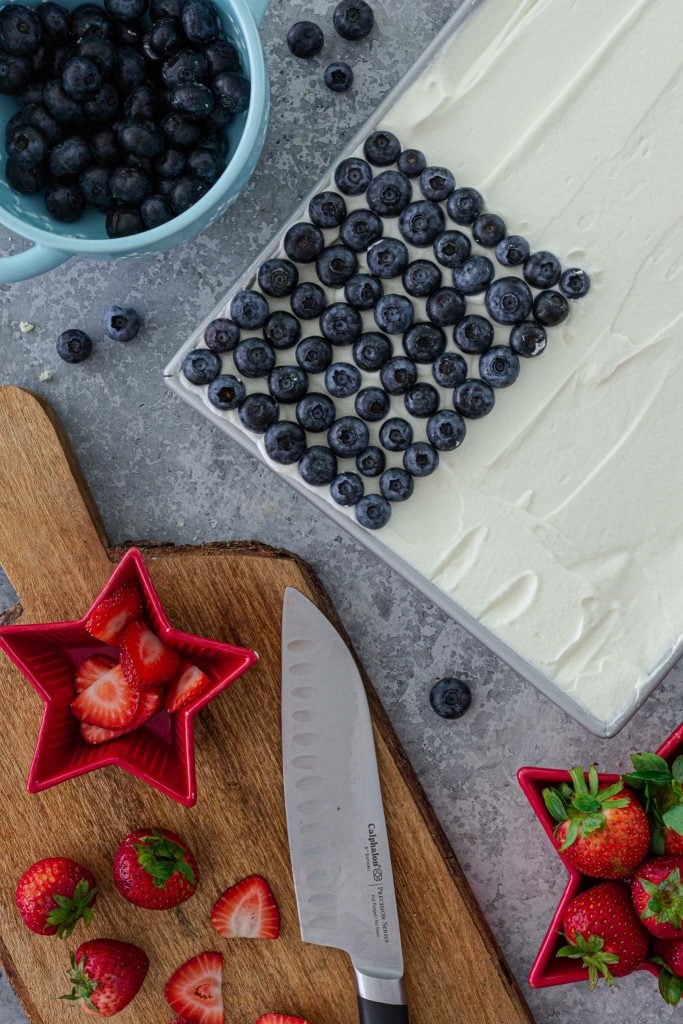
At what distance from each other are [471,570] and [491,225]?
0.49m

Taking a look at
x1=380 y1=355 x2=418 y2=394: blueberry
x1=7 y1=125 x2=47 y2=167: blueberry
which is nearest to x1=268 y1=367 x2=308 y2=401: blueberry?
x1=380 y1=355 x2=418 y2=394: blueberry

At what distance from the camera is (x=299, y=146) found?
4.70 feet

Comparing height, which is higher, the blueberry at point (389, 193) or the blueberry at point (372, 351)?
the blueberry at point (389, 193)

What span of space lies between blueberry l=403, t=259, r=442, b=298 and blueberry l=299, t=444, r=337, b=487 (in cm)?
26

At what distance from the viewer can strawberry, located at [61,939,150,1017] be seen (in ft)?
4.21

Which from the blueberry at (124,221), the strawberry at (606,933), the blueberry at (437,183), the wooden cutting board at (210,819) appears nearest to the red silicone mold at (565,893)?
the strawberry at (606,933)

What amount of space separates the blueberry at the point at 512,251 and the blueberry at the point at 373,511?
38 centimetres

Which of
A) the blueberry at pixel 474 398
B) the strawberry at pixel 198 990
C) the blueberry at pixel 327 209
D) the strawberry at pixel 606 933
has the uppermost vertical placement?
the blueberry at pixel 327 209

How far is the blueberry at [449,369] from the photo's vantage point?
124cm

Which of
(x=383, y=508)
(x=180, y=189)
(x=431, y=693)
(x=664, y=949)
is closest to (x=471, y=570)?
(x=383, y=508)

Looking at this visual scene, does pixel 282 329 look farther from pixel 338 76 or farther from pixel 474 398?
pixel 338 76

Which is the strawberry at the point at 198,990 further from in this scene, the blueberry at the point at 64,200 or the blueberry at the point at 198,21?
the blueberry at the point at 198,21

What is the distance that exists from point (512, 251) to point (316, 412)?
352 mm

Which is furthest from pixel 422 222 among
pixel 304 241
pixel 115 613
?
pixel 115 613
